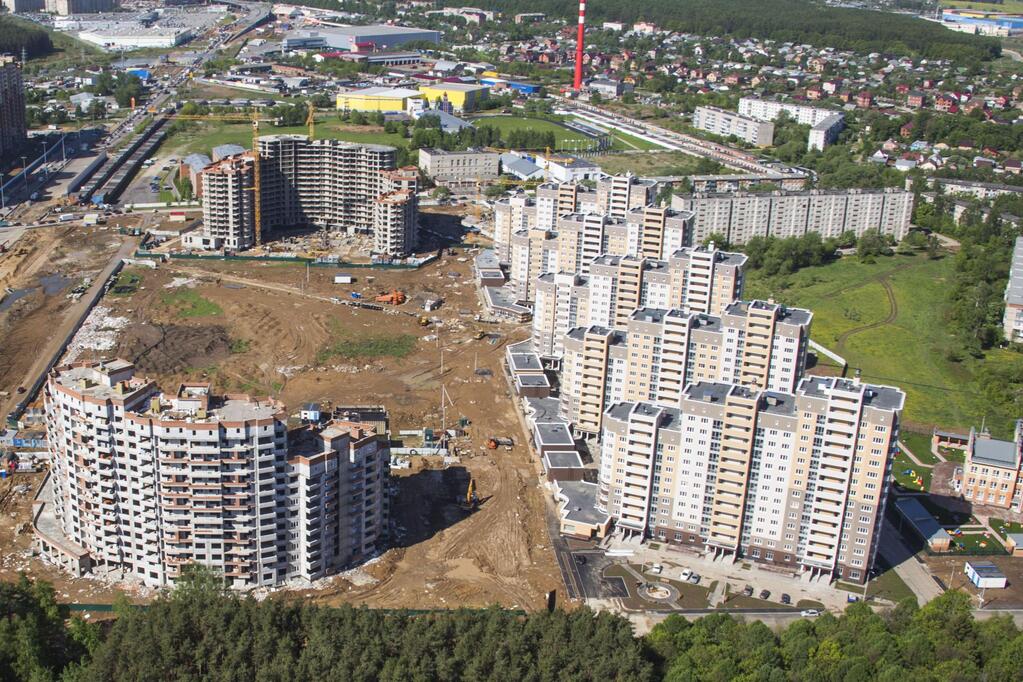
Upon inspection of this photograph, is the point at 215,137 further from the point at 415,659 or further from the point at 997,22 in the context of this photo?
the point at 997,22

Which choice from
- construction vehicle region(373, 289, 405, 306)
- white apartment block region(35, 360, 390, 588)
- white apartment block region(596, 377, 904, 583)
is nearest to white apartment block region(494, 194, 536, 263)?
Result: construction vehicle region(373, 289, 405, 306)

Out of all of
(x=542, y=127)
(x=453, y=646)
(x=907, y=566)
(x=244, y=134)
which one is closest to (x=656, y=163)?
(x=542, y=127)

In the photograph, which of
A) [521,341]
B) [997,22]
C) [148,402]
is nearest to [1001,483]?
[521,341]

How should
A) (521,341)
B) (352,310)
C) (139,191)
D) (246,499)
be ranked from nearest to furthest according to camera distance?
(246,499)
(521,341)
(352,310)
(139,191)

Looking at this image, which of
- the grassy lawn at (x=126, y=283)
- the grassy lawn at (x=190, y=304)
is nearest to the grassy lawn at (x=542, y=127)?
the grassy lawn at (x=126, y=283)

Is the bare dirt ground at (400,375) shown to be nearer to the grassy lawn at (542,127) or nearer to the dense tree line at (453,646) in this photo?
the dense tree line at (453,646)

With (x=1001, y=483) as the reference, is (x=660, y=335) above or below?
above
